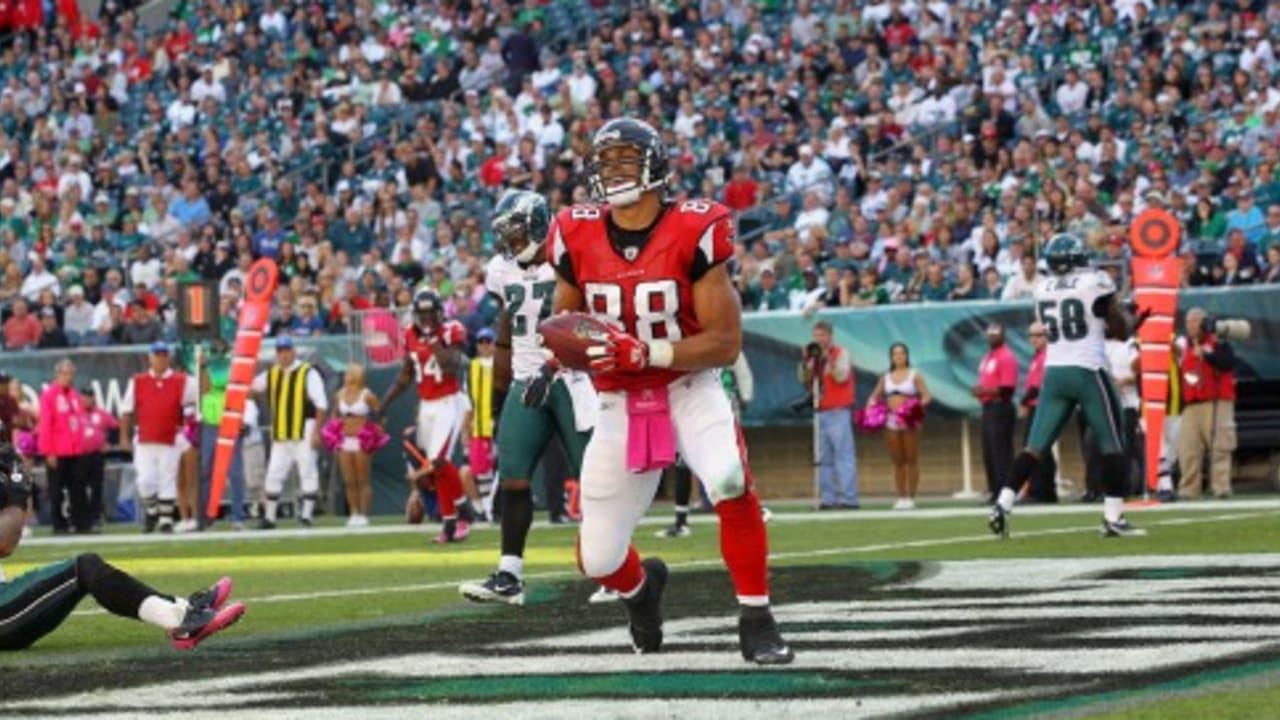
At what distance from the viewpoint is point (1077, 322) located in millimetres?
15656

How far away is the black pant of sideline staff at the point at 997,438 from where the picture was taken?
22453 mm

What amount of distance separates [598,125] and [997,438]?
7.92m

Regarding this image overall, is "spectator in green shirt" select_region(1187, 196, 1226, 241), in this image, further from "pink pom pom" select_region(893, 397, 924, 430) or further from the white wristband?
the white wristband

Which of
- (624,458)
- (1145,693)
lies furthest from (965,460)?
(1145,693)

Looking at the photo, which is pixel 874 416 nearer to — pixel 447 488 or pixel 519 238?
pixel 447 488

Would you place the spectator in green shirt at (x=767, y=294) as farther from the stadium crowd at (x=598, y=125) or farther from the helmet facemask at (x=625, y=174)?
the helmet facemask at (x=625, y=174)

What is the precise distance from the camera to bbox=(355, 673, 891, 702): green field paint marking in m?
7.59

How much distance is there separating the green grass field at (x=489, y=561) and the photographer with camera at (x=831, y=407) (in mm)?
798

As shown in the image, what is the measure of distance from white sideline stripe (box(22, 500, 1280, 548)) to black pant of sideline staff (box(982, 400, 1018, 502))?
2.26 feet

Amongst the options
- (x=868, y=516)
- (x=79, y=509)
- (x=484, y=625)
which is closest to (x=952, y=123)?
(x=868, y=516)

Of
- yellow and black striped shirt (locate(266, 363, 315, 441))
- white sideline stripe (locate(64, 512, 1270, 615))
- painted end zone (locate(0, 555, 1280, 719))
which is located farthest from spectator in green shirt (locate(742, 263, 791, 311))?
painted end zone (locate(0, 555, 1280, 719))

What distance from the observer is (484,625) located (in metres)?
10.5

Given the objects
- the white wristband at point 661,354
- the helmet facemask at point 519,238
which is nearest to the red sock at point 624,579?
the white wristband at point 661,354

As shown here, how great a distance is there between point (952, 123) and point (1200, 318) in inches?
217
